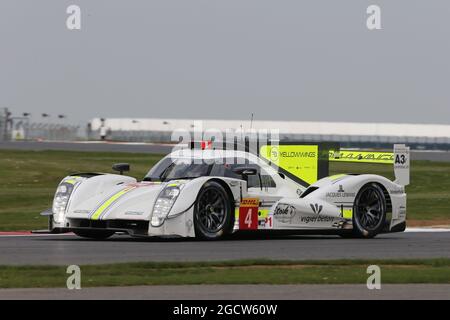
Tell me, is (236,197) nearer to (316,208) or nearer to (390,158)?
(316,208)

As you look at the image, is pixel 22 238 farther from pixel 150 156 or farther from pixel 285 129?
pixel 285 129

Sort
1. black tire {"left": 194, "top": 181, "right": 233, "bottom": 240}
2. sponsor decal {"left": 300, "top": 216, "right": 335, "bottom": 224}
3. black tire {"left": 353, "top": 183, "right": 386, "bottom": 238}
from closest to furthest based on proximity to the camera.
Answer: black tire {"left": 194, "top": 181, "right": 233, "bottom": 240}
sponsor decal {"left": 300, "top": 216, "right": 335, "bottom": 224}
black tire {"left": 353, "top": 183, "right": 386, "bottom": 238}

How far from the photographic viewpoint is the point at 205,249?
14422 millimetres

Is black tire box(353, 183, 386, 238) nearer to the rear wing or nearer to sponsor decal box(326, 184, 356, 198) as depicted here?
sponsor decal box(326, 184, 356, 198)

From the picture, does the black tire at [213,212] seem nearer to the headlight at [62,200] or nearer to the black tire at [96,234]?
the black tire at [96,234]

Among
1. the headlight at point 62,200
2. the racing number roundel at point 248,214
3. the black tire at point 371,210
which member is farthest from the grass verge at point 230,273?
the black tire at point 371,210

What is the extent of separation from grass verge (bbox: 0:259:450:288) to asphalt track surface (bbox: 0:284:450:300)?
0.41 metres

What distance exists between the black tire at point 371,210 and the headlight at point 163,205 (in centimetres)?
347

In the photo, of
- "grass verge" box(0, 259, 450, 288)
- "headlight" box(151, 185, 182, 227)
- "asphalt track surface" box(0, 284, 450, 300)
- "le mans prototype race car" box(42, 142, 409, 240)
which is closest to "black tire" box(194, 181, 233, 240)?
"le mans prototype race car" box(42, 142, 409, 240)

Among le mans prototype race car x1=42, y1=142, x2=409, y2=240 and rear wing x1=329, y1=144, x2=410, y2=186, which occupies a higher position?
rear wing x1=329, y1=144, x2=410, y2=186

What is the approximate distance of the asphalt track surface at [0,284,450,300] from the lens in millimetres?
9602

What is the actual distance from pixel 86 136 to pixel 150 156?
32.0m

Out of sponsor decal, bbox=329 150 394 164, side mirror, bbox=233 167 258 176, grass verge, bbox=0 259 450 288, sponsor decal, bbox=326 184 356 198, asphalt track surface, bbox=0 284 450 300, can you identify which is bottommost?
grass verge, bbox=0 259 450 288

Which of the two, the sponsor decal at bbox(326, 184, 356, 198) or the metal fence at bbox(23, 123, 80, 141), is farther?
the metal fence at bbox(23, 123, 80, 141)
